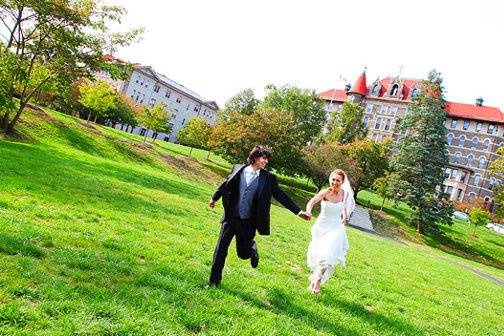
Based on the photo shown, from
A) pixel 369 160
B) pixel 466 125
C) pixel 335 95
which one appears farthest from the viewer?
pixel 335 95

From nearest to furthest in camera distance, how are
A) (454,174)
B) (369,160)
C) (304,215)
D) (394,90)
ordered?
(304,215)
(369,160)
(454,174)
(394,90)

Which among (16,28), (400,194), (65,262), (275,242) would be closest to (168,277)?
(65,262)

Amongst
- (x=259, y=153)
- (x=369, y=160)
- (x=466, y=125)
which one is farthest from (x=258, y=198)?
(x=466, y=125)

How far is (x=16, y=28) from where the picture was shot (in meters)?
23.8

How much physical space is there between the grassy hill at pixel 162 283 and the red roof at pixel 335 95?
87.4 meters

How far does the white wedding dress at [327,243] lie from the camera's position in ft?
26.6

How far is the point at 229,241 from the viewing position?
7086 millimetres

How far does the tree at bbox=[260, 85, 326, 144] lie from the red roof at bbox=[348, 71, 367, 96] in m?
22.5

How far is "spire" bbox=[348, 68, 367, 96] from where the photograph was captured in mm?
95062

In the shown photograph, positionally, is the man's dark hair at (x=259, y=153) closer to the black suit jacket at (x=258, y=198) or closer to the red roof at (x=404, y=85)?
the black suit jacket at (x=258, y=198)

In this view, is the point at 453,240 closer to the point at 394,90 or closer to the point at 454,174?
the point at 454,174

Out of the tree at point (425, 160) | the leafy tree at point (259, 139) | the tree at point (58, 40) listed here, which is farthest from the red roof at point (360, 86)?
the tree at point (58, 40)

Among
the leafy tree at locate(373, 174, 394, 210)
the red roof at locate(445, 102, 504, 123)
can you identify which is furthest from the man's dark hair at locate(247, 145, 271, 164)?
the red roof at locate(445, 102, 504, 123)

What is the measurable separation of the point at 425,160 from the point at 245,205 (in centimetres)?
4239
